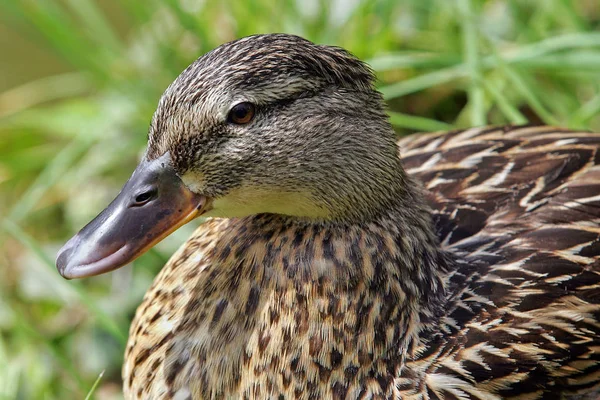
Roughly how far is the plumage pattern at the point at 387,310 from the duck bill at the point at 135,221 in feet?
0.71

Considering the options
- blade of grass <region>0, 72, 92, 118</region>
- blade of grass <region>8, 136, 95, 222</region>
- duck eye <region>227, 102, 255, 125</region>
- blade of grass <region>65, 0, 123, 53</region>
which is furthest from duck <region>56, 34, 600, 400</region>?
blade of grass <region>0, 72, 92, 118</region>

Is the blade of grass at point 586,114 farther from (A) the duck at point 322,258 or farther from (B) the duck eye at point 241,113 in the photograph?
(B) the duck eye at point 241,113

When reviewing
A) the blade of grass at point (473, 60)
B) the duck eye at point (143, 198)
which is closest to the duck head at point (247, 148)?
the duck eye at point (143, 198)

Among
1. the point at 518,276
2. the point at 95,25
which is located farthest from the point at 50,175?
the point at 518,276

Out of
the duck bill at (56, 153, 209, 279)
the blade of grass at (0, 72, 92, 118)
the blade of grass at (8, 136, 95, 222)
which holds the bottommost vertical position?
the blade of grass at (8, 136, 95, 222)

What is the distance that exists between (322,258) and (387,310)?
175 mm

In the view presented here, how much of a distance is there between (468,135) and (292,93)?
76cm

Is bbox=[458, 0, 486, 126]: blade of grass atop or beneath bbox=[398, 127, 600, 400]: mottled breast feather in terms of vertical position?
atop

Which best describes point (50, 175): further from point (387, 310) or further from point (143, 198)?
point (387, 310)

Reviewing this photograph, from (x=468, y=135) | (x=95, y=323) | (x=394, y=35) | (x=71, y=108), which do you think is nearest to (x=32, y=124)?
(x=71, y=108)

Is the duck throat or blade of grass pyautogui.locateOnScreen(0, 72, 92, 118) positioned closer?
the duck throat

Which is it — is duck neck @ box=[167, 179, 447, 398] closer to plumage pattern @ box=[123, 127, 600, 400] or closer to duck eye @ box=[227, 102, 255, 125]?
plumage pattern @ box=[123, 127, 600, 400]

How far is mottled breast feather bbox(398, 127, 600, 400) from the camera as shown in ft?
6.07

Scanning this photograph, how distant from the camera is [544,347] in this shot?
6.12ft
